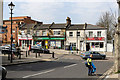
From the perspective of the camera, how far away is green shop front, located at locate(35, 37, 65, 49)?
47906mm

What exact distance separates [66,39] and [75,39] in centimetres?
258

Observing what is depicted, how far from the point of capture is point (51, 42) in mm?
49031

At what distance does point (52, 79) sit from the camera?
33.9ft

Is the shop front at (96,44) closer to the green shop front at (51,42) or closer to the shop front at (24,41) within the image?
the green shop front at (51,42)

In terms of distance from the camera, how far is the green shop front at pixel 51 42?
1886 inches

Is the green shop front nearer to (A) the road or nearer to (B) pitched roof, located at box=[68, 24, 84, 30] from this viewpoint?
(B) pitched roof, located at box=[68, 24, 84, 30]

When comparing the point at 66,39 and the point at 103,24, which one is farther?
the point at 103,24

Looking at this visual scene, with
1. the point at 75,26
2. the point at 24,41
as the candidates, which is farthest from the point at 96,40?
the point at 24,41

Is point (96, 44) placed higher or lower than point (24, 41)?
lower

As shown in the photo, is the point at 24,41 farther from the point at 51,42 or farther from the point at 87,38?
the point at 87,38

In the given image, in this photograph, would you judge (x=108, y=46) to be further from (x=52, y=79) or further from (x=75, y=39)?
(x=52, y=79)

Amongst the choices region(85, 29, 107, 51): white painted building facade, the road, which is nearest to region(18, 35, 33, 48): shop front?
region(85, 29, 107, 51): white painted building facade

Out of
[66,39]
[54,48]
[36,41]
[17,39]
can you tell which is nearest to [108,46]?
[66,39]

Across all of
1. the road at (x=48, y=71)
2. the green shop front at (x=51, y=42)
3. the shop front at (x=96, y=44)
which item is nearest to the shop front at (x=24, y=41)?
the green shop front at (x=51, y=42)
